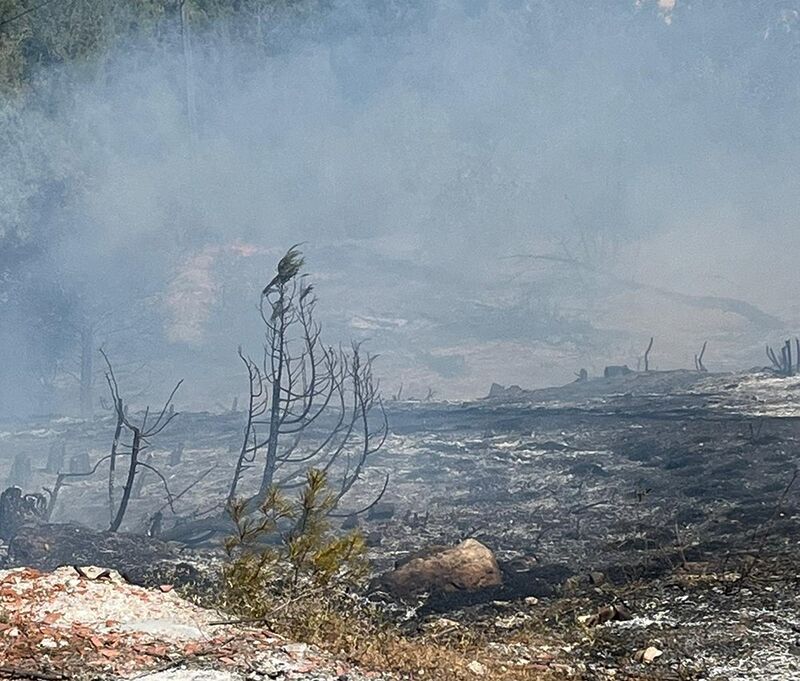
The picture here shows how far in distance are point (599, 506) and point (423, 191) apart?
30.4 metres

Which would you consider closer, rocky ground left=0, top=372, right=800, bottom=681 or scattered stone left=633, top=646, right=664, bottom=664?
scattered stone left=633, top=646, right=664, bottom=664

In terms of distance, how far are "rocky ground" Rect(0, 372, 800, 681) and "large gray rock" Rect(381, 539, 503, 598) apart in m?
0.17

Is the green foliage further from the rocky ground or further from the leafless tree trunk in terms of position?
the leafless tree trunk

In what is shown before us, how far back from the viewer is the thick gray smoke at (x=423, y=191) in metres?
22.9

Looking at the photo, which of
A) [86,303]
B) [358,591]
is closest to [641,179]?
[86,303]

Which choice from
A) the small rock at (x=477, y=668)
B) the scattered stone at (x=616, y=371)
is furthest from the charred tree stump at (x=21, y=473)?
the scattered stone at (x=616, y=371)

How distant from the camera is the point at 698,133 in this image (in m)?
45.2

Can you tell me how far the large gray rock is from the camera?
7.06 metres

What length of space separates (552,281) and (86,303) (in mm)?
15015

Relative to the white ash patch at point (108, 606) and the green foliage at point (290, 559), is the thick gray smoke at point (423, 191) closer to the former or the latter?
the green foliage at point (290, 559)

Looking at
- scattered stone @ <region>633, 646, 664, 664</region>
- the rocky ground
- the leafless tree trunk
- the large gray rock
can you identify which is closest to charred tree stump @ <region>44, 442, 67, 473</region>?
the rocky ground

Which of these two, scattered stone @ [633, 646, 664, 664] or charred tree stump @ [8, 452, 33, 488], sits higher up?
charred tree stump @ [8, 452, 33, 488]

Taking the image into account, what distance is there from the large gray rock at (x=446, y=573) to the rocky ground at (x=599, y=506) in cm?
17

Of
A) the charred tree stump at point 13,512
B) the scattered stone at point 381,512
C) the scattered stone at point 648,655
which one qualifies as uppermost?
the charred tree stump at point 13,512
